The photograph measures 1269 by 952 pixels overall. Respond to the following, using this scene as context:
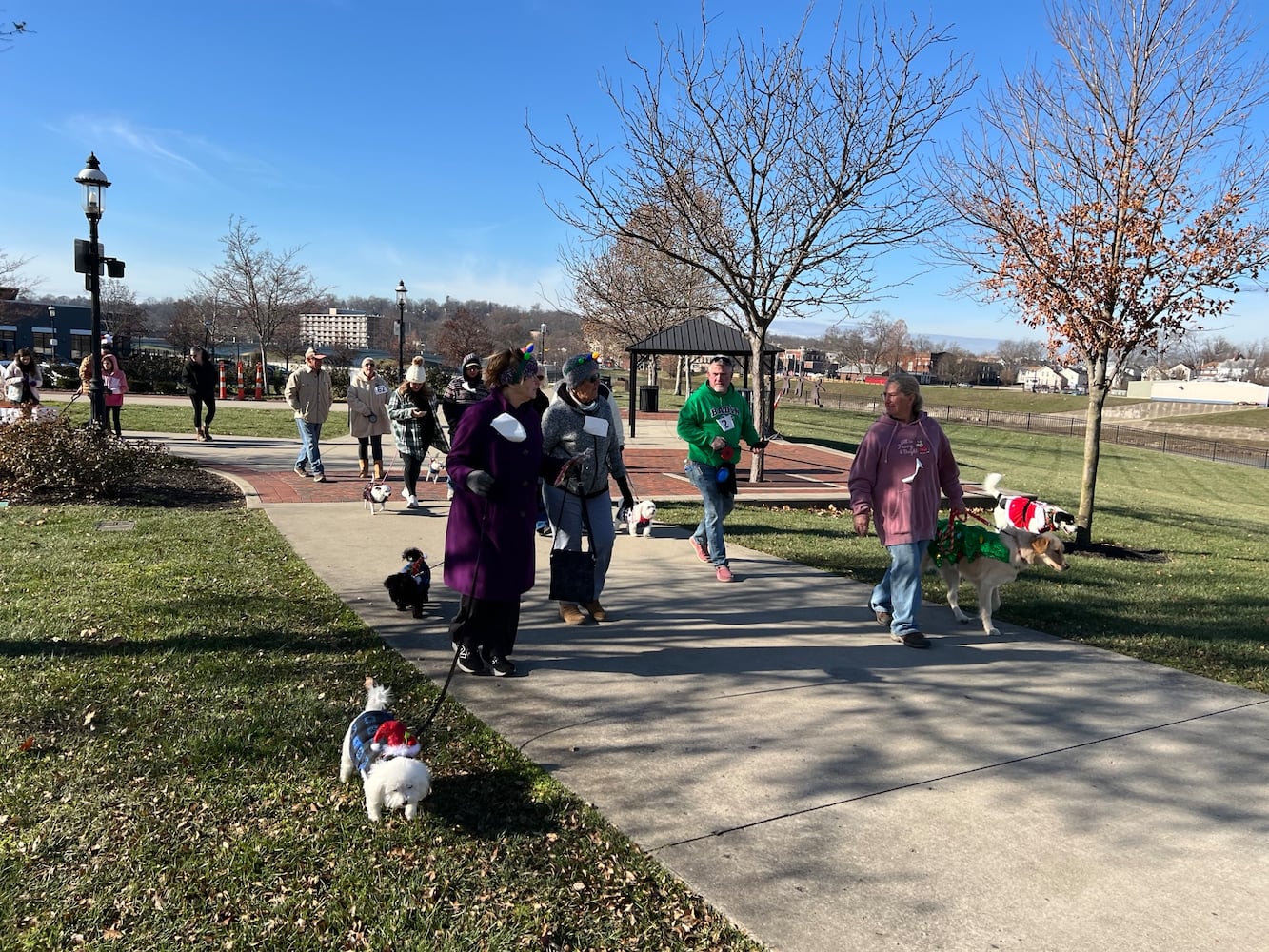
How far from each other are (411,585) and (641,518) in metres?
3.08

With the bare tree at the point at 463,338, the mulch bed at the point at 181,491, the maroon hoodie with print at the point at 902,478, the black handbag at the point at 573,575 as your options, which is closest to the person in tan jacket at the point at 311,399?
the mulch bed at the point at 181,491

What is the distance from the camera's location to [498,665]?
455cm

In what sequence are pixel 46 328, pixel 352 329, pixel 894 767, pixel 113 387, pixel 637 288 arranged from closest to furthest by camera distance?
pixel 894 767 → pixel 113 387 → pixel 637 288 → pixel 46 328 → pixel 352 329

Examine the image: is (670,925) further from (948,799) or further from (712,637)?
(712,637)

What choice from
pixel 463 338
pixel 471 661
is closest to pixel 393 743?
pixel 471 661

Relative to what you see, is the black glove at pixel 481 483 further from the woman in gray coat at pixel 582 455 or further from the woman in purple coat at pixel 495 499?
the woman in gray coat at pixel 582 455

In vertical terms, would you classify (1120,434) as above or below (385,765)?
above

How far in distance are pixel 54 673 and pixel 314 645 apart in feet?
3.98

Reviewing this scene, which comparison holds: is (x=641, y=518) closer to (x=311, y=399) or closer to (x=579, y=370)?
(x=579, y=370)

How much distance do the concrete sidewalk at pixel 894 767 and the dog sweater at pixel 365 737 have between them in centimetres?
71

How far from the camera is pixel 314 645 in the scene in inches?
189

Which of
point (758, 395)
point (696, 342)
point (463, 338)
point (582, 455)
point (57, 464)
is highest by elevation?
point (463, 338)

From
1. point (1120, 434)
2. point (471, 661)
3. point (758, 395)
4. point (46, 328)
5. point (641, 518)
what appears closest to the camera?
point (471, 661)

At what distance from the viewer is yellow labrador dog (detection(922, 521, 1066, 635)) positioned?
5570mm
